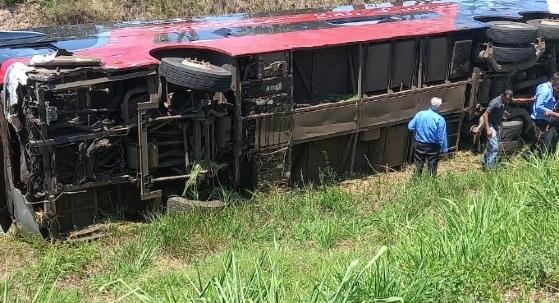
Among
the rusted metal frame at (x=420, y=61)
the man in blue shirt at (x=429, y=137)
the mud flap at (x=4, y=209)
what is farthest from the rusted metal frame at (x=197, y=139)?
A: the rusted metal frame at (x=420, y=61)

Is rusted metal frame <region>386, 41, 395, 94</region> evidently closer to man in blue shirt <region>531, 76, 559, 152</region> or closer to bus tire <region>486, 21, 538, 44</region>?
bus tire <region>486, 21, 538, 44</region>

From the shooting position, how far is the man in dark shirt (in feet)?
31.3

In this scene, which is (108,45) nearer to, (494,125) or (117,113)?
(117,113)

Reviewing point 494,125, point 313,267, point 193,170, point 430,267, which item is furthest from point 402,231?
point 494,125

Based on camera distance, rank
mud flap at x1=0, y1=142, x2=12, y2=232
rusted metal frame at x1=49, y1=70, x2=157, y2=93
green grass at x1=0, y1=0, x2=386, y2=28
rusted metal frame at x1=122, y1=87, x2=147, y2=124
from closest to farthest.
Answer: rusted metal frame at x1=49, y1=70, x2=157, y2=93
rusted metal frame at x1=122, y1=87, x2=147, y2=124
mud flap at x1=0, y1=142, x2=12, y2=232
green grass at x1=0, y1=0, x2=386, y2=28

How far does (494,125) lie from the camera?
9.88 meters

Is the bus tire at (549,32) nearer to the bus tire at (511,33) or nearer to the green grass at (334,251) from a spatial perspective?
the bus tire at (511,33)

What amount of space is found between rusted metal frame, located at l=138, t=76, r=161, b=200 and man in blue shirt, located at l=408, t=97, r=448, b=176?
138 inches

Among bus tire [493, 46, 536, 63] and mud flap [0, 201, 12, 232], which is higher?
bus tire [493, 46, 536, 63]

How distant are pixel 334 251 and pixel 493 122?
5.11m

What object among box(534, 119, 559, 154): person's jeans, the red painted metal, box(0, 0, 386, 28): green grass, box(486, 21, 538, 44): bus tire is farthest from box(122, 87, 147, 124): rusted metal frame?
box(0, 0, 386, 28): green grass

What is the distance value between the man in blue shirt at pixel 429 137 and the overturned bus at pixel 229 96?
0.73m

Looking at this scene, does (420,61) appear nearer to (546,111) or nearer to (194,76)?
(546,111)

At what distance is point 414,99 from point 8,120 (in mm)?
5586
